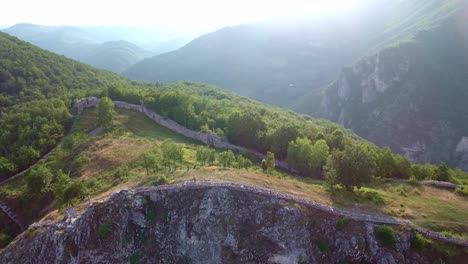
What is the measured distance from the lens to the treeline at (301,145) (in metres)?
51.6

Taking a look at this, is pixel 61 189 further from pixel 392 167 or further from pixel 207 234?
pixel 392 167

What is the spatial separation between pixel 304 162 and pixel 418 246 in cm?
2974

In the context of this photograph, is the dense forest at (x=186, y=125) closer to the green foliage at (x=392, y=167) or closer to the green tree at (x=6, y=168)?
the green foliage at (x=392, y=167)

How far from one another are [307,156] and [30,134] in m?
65.5

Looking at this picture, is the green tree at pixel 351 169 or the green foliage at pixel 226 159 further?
the green foliage at pixel 226 159

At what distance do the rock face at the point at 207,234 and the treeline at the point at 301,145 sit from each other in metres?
12.3

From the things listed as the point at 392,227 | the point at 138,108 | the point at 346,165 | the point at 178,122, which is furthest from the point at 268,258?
the point at 138,108

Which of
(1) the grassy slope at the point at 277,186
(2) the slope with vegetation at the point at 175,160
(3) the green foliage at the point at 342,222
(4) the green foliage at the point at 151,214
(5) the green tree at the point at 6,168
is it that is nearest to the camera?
(3) the green foliage at the point at 342,222

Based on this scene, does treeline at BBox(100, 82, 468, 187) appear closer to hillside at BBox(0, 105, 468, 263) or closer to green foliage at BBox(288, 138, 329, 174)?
green foliage at BBox(288, 138, 329, 174)

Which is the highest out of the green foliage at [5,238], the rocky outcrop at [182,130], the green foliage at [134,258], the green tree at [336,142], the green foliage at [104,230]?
the green tree at [336,142]

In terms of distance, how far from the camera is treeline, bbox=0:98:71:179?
247 feet

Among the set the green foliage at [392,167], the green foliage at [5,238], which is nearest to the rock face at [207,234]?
the green foliage at [5,238]

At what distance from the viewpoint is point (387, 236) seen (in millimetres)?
39469

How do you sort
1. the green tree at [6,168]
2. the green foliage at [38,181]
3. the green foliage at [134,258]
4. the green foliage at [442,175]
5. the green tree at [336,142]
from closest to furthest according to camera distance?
the green foliage at [134,258] < the green foliage at [38,181] < the green foliage at [442,175] < the green tree at [6,168] < the green tree at [336,142]
